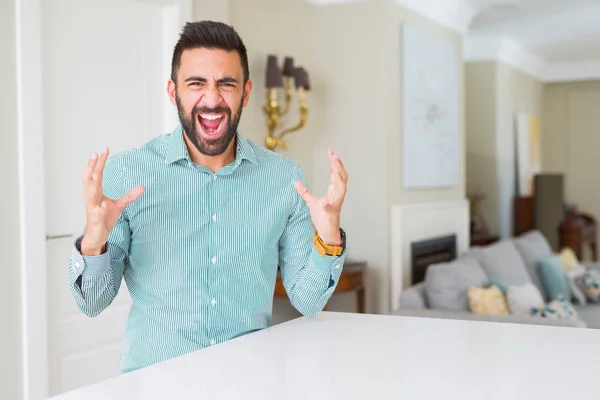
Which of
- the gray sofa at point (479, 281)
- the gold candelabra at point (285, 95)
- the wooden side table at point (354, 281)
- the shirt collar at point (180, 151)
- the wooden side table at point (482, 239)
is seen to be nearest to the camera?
the shirt collar at point (180, 151)

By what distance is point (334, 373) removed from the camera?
4.17 feet

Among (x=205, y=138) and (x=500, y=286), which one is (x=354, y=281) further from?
(x=205, y=138)

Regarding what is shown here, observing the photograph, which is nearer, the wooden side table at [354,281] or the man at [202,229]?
the man at [202,229]

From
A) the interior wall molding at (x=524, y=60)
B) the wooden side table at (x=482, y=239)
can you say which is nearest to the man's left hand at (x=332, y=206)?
the wooden side table at (x=482, y=239)

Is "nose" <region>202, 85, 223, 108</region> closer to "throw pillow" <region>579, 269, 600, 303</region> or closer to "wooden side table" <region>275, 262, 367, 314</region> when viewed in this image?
"wooden side table" <region>275, 262, 367, 314</region>

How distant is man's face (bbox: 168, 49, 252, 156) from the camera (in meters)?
1.58

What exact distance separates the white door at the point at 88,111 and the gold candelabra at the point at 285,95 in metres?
0.78

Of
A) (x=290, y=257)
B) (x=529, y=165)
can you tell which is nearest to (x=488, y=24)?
(x=529, y=165)

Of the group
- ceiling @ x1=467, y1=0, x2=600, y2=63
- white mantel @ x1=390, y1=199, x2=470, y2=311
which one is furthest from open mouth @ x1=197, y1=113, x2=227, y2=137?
ceiling @ x1=467, y1=0, x2=600, y2=63

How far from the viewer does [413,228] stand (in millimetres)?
5016

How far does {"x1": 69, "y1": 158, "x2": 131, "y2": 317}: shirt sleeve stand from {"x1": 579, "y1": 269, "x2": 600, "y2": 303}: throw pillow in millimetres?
4558

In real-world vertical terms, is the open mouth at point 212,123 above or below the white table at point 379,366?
above

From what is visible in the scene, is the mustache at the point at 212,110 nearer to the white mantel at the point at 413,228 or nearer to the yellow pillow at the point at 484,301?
the yellow pillow at the point at 484,301

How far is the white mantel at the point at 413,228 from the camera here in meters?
4.78
